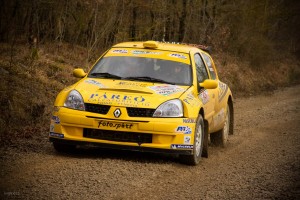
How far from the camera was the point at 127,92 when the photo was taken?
8.54 meters

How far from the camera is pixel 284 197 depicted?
7.03 metres

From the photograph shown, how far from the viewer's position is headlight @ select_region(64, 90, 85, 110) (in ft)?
27.6

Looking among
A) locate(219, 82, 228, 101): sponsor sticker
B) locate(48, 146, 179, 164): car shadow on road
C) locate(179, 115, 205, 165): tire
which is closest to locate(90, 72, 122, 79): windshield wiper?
locate(48, 146, 179, 164): car shadow on road

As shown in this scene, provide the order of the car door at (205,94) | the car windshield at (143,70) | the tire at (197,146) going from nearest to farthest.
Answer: the tire at (197,146) → the car windshield at (143,70) → the car door at (205,94)

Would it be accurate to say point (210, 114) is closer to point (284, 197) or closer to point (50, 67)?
point (284, 197)

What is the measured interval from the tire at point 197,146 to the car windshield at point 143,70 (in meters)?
0.76

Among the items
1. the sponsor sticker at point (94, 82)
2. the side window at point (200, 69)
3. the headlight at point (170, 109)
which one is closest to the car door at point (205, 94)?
the side window at point (200, 69)

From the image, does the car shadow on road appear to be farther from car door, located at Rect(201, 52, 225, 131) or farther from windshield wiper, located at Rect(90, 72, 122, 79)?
car door, located at Rect(201, 52, 225, 131)

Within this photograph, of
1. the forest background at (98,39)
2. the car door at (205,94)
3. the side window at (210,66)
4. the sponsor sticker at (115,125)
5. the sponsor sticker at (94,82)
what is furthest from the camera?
the forest background at (98,39)

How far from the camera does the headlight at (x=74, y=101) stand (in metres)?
8.42

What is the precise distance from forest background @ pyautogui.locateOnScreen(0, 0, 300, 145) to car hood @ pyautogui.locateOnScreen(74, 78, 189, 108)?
183cm

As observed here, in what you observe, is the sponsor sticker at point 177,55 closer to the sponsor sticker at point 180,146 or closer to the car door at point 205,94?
the car door at point 205,94

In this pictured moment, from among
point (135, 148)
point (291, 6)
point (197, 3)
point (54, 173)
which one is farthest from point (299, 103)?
point (291, 6)

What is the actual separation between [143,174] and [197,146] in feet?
4.99
